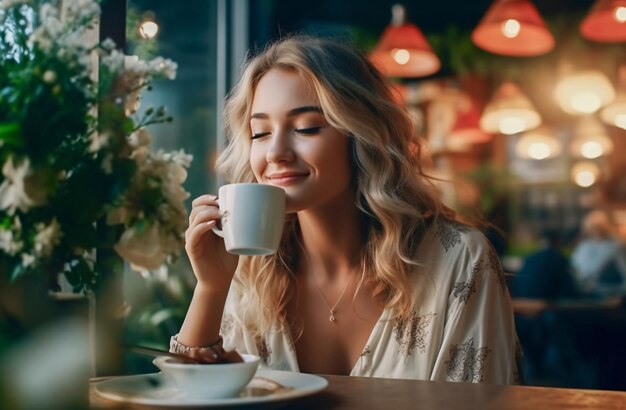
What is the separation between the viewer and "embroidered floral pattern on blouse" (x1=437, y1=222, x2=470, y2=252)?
1.87 metres

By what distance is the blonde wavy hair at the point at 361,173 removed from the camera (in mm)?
1867

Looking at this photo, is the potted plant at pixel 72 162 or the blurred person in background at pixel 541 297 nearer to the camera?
the potted plant at pixel 72 162

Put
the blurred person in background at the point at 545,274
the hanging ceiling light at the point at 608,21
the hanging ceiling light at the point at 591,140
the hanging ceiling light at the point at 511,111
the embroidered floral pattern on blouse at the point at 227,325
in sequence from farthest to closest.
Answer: the hanging ceiling light at the point at 591,140, the hanging ceiling light at the point at 511,111, the blurred person in background at the point at 545,274, the hanging ceiling light at the point at 608,21, the embroidered floral pattern on blouse at the point at 227,325

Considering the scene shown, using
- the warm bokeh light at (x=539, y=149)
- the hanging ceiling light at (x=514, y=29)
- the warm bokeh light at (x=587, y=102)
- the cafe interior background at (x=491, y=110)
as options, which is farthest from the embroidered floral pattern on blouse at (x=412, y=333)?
the warm bokeh light at (x=539, y=149)

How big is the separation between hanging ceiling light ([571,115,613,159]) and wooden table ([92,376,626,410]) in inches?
256

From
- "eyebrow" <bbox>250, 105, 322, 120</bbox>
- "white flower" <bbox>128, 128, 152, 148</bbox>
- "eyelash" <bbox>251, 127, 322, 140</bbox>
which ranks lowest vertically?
"white flower" <bbox>128, 128, 152, 148</bbox>

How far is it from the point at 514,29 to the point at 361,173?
234cm

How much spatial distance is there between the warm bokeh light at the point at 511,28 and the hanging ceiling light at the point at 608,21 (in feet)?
1.27

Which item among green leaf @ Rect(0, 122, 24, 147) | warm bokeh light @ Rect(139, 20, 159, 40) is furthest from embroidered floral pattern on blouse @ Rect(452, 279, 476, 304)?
green leaf @ Rect(0, 122, 24, 147)

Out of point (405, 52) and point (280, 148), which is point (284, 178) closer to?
point (280, 148)

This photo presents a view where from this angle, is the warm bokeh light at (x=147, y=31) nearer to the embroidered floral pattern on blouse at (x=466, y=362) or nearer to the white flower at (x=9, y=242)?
the white flower at (x=9, y=242)

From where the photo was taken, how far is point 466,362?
5.63ft

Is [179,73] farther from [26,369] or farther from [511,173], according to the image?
[511,173]

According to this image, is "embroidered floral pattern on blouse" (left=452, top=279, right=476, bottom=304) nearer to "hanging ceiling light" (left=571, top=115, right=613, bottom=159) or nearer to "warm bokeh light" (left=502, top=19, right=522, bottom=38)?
"warm bokeh light" (left=502, top=19, right=522, bottom=38)
